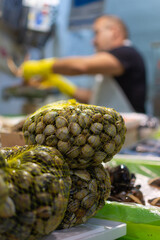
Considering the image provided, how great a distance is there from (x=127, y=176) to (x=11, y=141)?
36 cm

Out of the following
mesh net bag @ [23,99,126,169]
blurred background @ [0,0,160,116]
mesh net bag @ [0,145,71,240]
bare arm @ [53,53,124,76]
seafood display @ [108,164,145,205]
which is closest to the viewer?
mesh net bag @ [0,145,71,240]

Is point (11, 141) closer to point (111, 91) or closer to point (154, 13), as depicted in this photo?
point (111, 91)

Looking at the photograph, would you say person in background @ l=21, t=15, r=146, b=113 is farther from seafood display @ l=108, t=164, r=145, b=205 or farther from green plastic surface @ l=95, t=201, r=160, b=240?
green plastic surface @ l=95, t=201, r=160, b=240

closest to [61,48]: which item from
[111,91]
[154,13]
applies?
→ [154,13]

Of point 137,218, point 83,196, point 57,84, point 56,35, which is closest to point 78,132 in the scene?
point 83,196

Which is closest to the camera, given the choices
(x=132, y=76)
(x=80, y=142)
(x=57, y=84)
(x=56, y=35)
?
(x=80, y=142)

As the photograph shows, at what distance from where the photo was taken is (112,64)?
2.90 m

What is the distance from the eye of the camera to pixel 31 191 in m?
0.46

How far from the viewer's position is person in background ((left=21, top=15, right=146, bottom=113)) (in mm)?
2930

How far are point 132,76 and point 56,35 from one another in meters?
2.65

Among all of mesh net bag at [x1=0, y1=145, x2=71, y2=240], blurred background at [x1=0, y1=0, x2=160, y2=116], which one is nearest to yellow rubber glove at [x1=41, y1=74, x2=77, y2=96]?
blurred background at [x1=0, y1=0, x2=160, y2=116]

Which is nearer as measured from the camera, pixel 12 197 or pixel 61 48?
pixel 12 197

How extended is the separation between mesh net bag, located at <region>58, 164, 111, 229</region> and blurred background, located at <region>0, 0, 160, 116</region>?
314 centimetres

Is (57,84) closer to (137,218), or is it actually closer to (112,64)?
(112,64)
